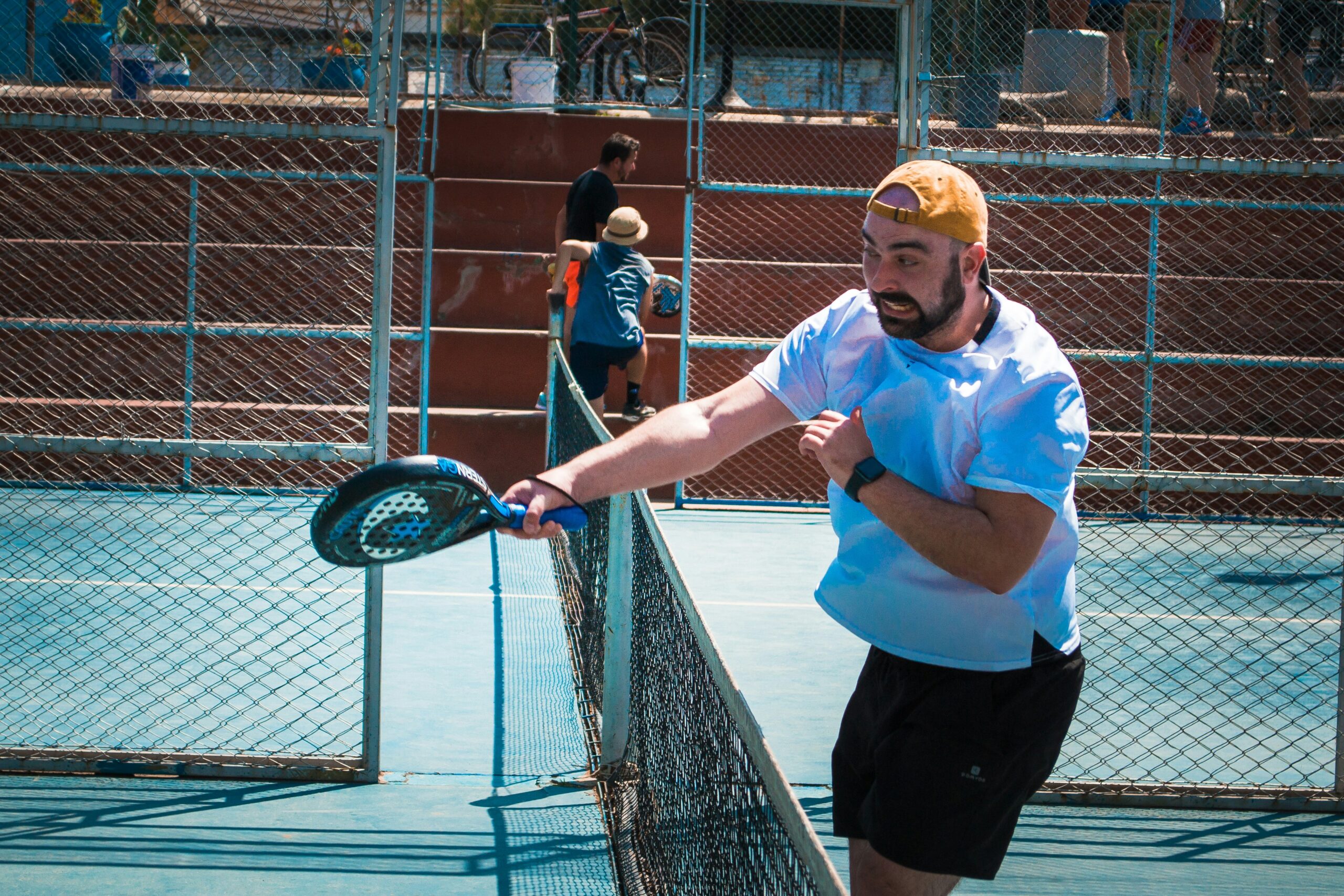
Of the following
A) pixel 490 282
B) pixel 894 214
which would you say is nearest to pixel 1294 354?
pixel 490 282

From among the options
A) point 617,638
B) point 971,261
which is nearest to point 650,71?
point 617,638

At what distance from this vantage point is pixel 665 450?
2.45 m

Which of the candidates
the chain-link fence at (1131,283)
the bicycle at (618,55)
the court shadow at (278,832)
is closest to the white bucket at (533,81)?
the bicycle at (618,55)

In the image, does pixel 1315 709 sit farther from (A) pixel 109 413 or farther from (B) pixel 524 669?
(A) pixel 109 413

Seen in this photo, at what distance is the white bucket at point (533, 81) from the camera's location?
49.2ft

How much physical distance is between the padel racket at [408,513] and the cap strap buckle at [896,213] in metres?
0.75

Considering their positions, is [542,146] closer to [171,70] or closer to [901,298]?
[171,70]

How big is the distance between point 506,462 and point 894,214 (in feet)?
30.8

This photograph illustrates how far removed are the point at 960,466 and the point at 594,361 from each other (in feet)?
25.2

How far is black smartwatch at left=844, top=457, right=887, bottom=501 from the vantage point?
2268 mm

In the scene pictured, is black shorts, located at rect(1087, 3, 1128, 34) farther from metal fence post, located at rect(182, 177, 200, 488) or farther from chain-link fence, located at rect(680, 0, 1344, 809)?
metal fence post, located at rect(182, 177, 200, 488)

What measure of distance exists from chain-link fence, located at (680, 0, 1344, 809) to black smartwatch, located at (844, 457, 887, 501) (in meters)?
5.34

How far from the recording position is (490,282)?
12734 millimetres

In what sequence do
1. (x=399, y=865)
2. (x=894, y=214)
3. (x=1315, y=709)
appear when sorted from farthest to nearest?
1. (x=1315, y=709)
2. (x=399, y=865)
3. (x=894, y=214)
